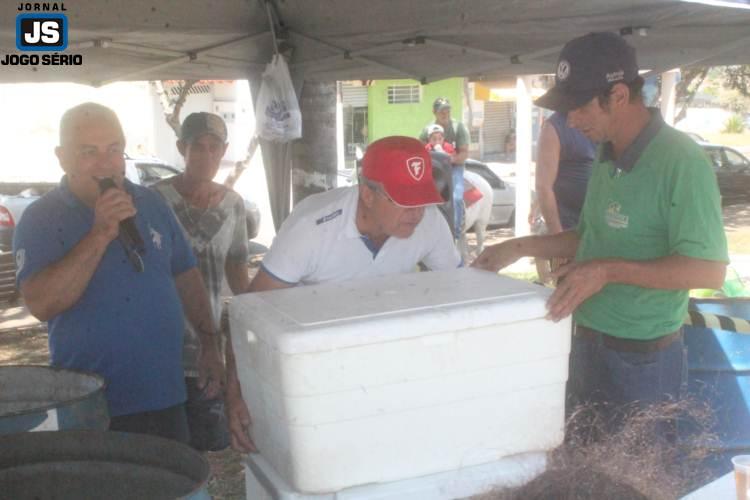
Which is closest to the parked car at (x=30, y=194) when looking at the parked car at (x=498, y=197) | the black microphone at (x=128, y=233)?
the black microphone at (x=128, y=233)

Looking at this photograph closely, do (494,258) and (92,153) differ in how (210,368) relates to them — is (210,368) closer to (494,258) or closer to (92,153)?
(92,153)

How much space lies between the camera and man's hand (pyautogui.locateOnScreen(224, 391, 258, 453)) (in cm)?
196

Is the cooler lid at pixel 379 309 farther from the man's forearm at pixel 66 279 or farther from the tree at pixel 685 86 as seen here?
the tree at pixel 685 86

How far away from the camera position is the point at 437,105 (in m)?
9.52

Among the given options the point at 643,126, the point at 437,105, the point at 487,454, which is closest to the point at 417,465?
the point at 487,454

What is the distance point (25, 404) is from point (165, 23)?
198cm

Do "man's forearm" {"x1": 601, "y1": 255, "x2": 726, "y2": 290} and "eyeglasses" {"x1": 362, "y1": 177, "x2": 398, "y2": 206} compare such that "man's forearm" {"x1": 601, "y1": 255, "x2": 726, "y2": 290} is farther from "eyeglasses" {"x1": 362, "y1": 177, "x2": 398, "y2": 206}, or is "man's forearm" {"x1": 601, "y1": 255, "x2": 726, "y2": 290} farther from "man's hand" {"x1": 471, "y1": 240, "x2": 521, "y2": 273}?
"eyeglasses" {"x1": 362, "y1": 177, "x2": 398, "y2": 206}

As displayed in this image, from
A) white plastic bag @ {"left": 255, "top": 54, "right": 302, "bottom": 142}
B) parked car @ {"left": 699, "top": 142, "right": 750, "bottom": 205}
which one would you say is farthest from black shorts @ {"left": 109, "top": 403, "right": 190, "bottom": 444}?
parked car @ {"left": 699, "top": 142, "right": 750, "bottom": 205}

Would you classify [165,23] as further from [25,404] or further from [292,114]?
[25,404]

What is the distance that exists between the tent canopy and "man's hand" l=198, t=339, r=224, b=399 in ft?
4.62

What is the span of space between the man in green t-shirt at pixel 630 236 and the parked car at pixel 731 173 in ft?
54.3

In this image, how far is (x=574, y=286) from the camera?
187 cm

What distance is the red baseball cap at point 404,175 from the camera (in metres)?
2.18

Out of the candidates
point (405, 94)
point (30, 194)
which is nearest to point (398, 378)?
point (30, 194)
